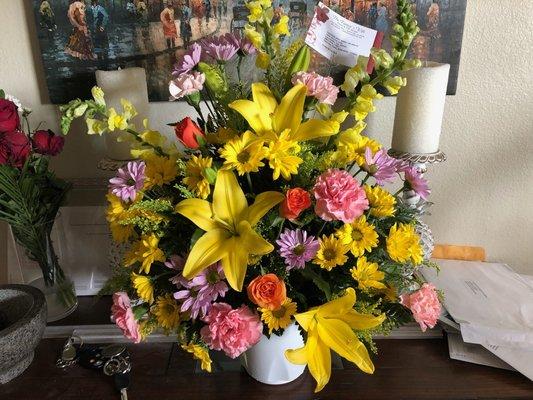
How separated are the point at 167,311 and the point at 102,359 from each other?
0.23 m

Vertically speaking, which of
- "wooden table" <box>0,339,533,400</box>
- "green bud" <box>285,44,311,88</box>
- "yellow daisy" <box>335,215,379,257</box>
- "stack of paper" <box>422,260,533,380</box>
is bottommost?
"wooden table" <box>0,339,533,400</box>

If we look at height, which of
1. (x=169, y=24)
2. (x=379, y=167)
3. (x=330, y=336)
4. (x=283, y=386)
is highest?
(x=169, y=24)

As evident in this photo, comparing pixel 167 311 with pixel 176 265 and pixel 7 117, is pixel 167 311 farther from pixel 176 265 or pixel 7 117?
pixel 7 117

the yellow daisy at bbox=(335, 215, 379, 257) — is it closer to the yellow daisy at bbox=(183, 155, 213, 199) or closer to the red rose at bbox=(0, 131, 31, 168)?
the yellow daisy at bbox=(183, 155, 213, 199)

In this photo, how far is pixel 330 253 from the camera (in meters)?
0.61

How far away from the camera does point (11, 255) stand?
3.38 feet

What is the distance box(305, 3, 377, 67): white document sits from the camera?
2.55 feet

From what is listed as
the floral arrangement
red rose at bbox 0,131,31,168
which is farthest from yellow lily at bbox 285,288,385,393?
red rose at bbox 0,131,31,168

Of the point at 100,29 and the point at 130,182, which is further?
the point at 100,29

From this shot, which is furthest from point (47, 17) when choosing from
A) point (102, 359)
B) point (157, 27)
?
point (102, 359)

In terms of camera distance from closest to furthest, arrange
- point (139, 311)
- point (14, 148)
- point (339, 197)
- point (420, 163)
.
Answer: point (339, 197) < point (139, 311) < point (14, 148) < point (420, 163)

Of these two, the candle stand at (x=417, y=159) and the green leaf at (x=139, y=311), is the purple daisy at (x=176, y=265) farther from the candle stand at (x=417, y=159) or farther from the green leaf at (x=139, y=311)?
the candle stand at (x=417, y=159)

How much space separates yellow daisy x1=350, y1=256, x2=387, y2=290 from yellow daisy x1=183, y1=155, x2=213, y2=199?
0.23m

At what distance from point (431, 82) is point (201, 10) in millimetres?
484
